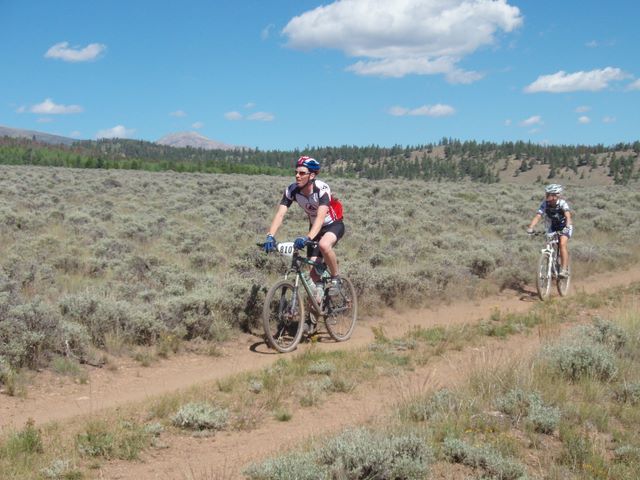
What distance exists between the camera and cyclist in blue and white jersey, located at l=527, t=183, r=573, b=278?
1220 centimetres

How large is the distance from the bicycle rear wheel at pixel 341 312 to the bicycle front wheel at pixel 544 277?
4.98m

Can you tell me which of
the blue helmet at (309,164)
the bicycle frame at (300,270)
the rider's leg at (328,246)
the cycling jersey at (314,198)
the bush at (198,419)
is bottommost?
the bush at (198,419)

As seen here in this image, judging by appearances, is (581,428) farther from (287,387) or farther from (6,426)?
(6,426)

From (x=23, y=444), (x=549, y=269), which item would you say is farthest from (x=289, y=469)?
(x=549, y=269)

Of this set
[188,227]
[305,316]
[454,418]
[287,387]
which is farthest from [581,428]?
[188,227]

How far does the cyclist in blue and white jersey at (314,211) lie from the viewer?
749cm

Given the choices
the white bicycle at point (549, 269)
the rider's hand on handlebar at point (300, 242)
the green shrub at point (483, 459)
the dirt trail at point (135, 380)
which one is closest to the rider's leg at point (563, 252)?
the white bicycle at point (549, 269)

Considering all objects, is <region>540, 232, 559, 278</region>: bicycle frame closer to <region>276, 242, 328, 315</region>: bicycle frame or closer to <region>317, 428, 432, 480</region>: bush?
<region>276, 242, 328, 315</region>: bicycle frame

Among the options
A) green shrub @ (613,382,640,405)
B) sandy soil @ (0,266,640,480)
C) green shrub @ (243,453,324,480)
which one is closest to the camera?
green shrub @ (243,453,324,480)

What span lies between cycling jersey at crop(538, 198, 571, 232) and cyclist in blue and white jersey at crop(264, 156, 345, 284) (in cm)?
612

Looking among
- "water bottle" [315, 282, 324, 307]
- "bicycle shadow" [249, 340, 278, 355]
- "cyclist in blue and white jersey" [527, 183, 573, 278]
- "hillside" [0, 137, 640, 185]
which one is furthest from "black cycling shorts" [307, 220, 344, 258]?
"hillside" [0, 137, 640, 185]

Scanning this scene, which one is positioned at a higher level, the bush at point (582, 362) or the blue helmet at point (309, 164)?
the blue helmet at point (309, 164)

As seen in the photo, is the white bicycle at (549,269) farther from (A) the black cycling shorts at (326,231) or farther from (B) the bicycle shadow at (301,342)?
(A) the black cycling shorts at (326,231)

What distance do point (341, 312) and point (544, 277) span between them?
557cm
